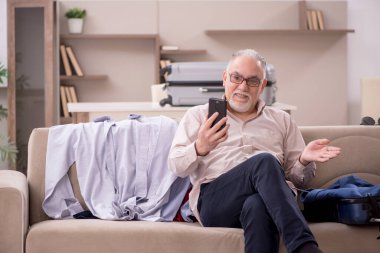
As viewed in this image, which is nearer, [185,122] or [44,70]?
[185,122]

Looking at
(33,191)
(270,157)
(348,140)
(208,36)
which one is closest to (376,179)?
(348,140)

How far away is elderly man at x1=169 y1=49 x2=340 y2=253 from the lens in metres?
2.50

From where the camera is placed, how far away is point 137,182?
3082 mm

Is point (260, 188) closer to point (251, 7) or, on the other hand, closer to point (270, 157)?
point (270, 157)

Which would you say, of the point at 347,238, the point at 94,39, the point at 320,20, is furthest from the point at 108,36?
the point at 347,238

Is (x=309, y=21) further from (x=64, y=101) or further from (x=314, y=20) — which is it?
(x=64, y=101)

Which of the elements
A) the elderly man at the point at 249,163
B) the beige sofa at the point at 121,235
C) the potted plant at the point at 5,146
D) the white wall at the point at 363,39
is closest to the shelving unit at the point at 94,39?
the potted plant at the point at 5,146

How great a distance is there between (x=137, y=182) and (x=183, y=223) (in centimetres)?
32

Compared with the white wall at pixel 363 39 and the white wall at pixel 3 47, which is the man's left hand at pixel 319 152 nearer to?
the white wall at pixel 3 47

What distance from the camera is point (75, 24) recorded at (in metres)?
7.18

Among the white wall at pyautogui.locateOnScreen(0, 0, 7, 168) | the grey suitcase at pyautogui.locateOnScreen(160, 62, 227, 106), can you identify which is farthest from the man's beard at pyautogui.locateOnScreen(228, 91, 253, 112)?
the white wall at pyautogui.locateOnScreen(0, 0, 7, 168)

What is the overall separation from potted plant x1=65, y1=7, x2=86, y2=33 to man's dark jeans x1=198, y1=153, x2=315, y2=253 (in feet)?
15.2

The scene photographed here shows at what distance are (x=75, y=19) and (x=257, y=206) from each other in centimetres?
497

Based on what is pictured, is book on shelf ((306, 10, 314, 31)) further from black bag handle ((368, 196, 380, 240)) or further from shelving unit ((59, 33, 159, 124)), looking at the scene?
black bag handle ((368, 196, 380, 240))
